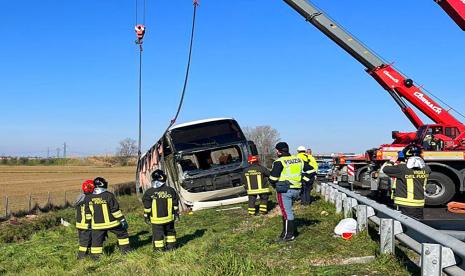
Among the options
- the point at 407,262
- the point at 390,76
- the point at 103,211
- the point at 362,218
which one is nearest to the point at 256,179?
the point at 103,211

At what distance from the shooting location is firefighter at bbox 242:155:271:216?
11875 mm

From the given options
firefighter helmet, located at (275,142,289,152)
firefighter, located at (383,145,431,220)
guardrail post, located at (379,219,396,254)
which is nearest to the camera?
guardrail post, located at (379,219,396,254)

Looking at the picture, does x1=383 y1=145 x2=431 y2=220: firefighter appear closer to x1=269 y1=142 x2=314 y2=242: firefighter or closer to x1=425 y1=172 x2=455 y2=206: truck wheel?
x1=269 y1=142 x2=314 y2=242: firefighter

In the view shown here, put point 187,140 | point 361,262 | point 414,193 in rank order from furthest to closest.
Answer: point 187,140, point 414,193, point 361,262

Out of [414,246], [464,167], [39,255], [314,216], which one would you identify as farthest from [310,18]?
[414,246]

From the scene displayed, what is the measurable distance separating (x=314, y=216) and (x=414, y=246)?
5.33m

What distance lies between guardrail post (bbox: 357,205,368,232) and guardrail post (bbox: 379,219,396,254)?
146cm

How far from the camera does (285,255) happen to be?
21.6ft

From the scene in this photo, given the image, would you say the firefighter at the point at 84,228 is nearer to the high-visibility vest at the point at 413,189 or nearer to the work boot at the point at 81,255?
the work boot at the point at 81,255

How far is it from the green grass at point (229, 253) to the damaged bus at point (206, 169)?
7.64 ft

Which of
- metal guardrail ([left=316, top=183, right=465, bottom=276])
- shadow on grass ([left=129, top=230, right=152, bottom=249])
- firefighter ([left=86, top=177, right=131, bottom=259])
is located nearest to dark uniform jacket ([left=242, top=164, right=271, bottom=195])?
shadow on grass ([left=129, top=230, right=152, bottom=249])

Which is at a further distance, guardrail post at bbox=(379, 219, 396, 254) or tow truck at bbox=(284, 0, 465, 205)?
tow truck at bbox=(284, 0, 465, 205)

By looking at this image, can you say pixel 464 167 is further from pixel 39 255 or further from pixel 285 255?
pixel 39 255

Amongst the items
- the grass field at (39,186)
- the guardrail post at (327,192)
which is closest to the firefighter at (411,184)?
the guardrail post at (327,192)
